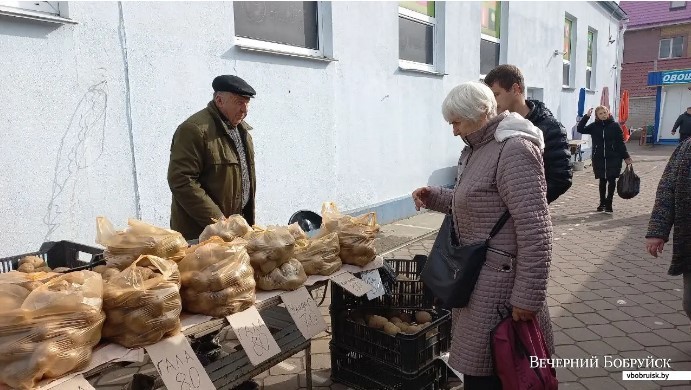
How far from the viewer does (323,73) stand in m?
5.82

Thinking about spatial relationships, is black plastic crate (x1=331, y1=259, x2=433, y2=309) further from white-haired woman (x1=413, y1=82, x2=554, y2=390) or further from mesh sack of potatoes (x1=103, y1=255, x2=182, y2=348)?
mesh sack of potatoes (x1=103, y1=255, x2=182, y2=348)

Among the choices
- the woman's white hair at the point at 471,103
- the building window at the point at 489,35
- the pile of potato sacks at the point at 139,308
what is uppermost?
the building window at the point at 489,35

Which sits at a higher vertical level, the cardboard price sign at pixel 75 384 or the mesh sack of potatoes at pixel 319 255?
the mesh sack of potatoes at pixel 319 255

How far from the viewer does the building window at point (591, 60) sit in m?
16.3

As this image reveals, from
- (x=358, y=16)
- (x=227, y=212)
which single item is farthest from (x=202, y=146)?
(x=358, y=16)

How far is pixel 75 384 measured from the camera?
4.59 ft

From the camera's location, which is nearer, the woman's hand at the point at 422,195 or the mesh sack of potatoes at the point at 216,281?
the mesh sack of potatoes at the point at 216,281

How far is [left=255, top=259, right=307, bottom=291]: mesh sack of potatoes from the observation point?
2172 mm

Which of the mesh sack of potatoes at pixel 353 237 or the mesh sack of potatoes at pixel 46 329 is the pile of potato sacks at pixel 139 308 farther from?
the mesh sack of potatoes at pixel 353 237

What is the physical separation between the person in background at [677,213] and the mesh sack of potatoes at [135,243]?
3.03 meters

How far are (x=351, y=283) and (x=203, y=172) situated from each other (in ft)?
4.22

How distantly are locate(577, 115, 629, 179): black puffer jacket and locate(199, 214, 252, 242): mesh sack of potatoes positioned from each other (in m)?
7.32

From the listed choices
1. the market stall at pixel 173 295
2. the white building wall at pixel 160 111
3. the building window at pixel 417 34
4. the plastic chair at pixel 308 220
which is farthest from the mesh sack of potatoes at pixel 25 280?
the building window at pixel 417 34

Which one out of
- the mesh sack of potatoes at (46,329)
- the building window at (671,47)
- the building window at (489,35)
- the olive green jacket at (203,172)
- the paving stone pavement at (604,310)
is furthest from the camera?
the building window at (671,47)
